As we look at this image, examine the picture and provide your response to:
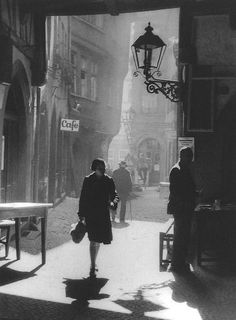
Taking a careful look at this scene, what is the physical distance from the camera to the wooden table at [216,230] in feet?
27.9

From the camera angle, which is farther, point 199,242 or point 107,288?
point 199,242

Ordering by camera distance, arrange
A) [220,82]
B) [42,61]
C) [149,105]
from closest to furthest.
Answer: [220,82]
[42,61]
[149,105]

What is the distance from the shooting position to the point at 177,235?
8.00m

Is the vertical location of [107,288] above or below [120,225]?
above

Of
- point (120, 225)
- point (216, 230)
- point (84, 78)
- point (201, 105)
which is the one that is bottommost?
point (120, 225)

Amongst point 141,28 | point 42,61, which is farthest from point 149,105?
point 42,61

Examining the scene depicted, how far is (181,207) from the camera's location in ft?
26.1

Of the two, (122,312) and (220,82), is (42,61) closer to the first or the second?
(220,82)

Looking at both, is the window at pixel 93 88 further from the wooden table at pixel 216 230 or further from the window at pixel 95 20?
the wooden table at pixel 216 230

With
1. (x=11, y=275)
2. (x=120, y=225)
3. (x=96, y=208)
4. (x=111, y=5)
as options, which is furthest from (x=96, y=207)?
(x=120, y=225)

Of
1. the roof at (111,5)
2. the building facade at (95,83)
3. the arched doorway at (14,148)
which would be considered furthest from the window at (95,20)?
the roof at (111,5)

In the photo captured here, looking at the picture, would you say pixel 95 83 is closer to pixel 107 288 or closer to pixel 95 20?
pixel 95 20

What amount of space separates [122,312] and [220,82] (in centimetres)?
554

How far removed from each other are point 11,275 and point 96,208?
5.13 ft
